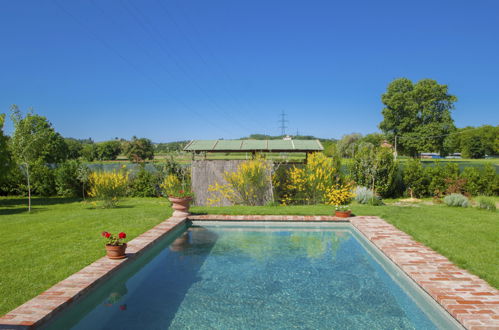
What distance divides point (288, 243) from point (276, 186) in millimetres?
4571

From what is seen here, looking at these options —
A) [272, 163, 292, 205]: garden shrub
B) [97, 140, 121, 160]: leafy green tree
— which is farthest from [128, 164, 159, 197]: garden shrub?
[97, 140, 121, 160]: leafy green tree

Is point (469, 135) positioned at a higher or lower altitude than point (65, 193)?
higher

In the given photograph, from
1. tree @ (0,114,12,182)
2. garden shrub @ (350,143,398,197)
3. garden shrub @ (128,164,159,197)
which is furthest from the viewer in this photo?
garden shrub @ (128,164,159,197)

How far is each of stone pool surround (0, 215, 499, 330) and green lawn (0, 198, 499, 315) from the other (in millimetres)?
203

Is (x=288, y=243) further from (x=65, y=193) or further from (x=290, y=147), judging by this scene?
(x=65, y=193)

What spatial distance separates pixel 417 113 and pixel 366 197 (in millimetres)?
32009

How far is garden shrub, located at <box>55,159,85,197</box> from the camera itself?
15133 millimetres

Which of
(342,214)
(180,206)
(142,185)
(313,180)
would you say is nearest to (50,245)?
(180,206)

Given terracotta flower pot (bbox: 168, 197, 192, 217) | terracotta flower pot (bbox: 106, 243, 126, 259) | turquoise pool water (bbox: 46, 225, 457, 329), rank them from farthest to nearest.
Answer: terracotta flower pot (bbox: 168, 197, 192, 217)
terracotta flower pot (bbox: 106, 243, 126, 259)
turquoise pool water (bbox: 46, 225, 457, 329)

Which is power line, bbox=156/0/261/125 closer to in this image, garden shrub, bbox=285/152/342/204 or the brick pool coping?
garden shrub, bbox=285/152/342/204

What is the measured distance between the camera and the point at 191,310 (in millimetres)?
3902

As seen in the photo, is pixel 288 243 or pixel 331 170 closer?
pixel 288 243

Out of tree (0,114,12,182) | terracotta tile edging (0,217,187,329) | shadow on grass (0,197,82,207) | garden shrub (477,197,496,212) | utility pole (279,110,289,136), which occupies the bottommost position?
terracotta tile edging (0,217,187,329)

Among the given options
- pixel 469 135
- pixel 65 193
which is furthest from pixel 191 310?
pixel 469 135
